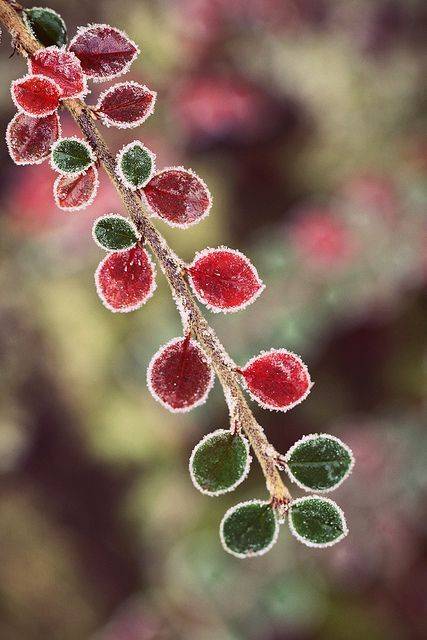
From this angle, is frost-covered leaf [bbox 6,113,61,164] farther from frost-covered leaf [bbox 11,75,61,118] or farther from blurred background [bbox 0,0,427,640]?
blurred background [bbox 0,0,427,640]

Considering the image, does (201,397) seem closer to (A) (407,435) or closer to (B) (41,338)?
(A) (407,435)

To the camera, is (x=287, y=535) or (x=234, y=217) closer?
(x=287, y=535)

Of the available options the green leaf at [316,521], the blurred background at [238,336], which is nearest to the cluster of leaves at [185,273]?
the green leaf at [316,521]

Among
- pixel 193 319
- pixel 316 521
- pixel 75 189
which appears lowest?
pixel 316 521

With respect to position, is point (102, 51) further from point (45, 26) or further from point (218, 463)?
point (218, 463)

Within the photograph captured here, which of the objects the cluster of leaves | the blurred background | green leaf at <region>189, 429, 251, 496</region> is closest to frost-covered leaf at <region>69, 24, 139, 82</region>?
the cluster of leaves

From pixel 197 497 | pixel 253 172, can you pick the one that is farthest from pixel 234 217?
pixel 197 497

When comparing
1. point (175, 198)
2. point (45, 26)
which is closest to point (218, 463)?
point (175, 198)
